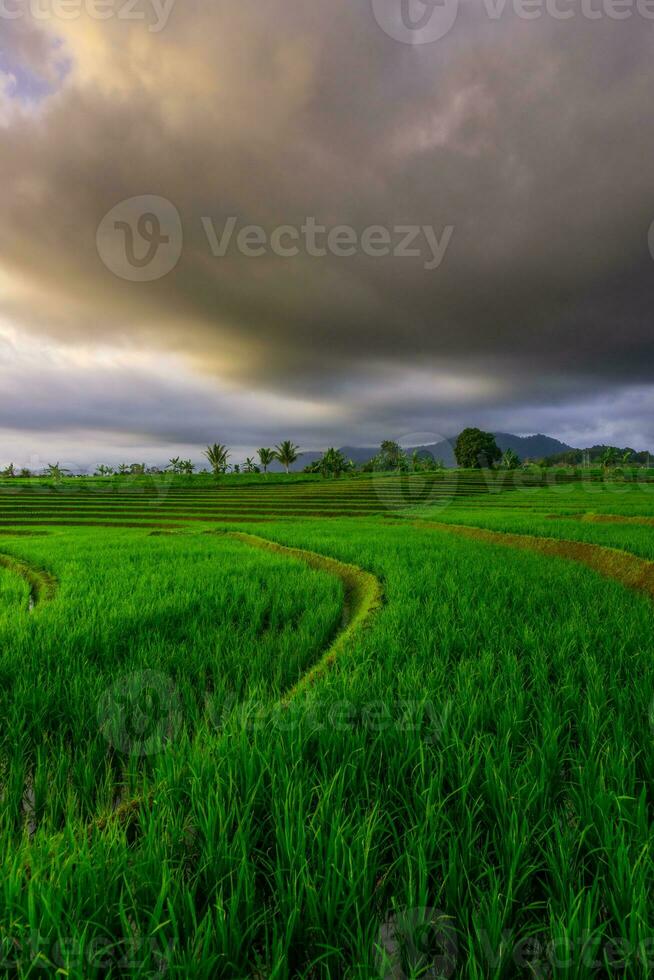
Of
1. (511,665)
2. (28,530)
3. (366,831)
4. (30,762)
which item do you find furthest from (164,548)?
(28,530)

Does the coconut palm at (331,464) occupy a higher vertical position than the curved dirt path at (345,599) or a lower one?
higher

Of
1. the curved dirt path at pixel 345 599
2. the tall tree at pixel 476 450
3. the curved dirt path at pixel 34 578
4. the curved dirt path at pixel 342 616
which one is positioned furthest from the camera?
the tall tree at pixel 476 450

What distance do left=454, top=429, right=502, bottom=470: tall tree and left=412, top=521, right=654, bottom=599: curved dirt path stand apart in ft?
260

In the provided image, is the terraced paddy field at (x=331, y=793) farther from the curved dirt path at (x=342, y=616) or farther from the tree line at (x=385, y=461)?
the tree line at (x=385, y=461)

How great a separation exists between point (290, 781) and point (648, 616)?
15.0 ft

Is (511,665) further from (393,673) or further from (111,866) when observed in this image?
(111,866)

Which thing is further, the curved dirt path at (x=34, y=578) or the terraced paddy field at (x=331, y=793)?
the curved dirt path at (x=34, y=578)

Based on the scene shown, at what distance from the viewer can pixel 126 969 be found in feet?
3.93

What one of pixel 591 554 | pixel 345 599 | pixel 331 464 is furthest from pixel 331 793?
pixel 331 464

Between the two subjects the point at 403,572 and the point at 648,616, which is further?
the point at 403,572

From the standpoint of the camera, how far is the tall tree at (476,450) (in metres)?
88.0

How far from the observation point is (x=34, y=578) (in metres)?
8.70

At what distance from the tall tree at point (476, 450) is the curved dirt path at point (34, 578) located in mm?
86585

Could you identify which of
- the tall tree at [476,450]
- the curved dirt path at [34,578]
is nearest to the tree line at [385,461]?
the tall tree at [476,450]
